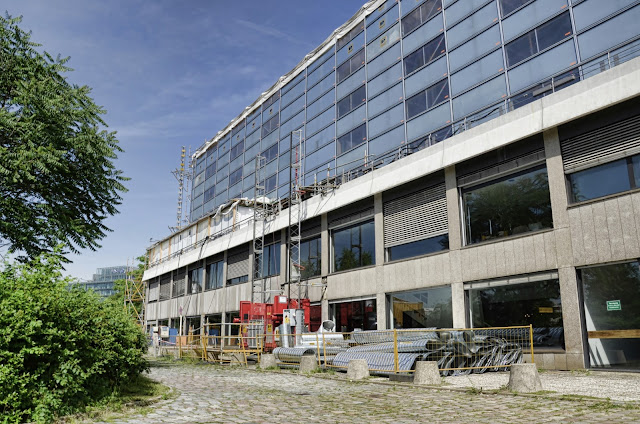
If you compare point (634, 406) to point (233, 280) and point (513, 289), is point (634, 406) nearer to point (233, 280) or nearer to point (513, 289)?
point (513, 289)

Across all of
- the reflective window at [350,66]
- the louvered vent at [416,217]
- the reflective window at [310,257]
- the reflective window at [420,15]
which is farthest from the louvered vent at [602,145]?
the reflective window at [350,66]

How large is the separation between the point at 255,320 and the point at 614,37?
813 inches

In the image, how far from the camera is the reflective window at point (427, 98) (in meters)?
27.9

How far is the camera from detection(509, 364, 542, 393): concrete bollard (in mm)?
10352

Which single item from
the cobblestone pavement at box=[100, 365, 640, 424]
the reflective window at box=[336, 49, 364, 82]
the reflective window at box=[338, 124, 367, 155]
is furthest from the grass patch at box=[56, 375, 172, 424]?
the reflective window at box=[336, 49, 364, 82]

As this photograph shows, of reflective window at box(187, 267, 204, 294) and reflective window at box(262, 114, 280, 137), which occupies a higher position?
reflective window at box(262, 114, 280, 137)

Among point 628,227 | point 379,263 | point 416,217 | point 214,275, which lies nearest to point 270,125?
point 214,275

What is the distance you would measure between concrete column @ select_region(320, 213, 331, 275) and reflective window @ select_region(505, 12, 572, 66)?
11.9 metres

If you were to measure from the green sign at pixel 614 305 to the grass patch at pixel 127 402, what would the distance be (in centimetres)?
1192

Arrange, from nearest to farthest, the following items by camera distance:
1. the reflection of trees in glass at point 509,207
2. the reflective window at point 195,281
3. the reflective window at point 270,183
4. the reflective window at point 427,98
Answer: the reflection of trees in glass at point 509,207 < the reflective window at point 427,98 < the reflective window at point 195,281 < the reflective window at point 270,183

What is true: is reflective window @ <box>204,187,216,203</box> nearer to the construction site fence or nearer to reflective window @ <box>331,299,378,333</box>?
reflective window @ <box>331,299,378,333</box>

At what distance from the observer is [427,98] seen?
28938 millimetres

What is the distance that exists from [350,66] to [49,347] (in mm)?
31464

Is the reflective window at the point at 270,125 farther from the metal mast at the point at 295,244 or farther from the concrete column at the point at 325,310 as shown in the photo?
the concrete column at the point at 325,310
